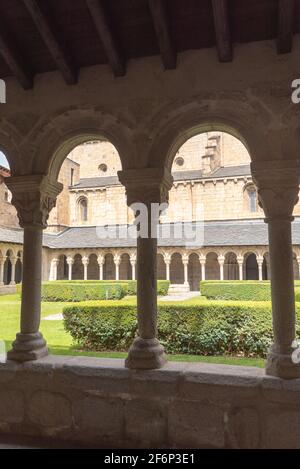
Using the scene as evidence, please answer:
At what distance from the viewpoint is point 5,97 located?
363 cm

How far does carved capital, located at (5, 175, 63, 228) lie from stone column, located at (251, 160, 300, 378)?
193 centimetres

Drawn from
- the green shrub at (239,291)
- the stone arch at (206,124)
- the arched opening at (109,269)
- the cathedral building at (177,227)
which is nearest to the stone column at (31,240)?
the stone arch at (206,124)

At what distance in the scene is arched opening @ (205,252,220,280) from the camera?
23109 mm

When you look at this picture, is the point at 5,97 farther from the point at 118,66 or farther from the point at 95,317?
the point at 95,317

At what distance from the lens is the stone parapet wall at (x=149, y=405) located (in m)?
2.68

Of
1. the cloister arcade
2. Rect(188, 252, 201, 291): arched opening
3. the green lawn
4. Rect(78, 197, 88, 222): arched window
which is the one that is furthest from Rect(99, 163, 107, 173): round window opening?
the green lawn

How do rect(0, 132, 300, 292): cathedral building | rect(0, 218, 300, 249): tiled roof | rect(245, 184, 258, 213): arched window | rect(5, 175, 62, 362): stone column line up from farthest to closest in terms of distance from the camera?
rect(245, 184, 258, 213): arched window, rect(0, 132, 300, 292): cathedral building, rect(0, 218, 300, 249): tiled roof, rect(5, 175, 62, 362): stone column

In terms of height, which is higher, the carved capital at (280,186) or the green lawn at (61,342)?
the carved capital at (280,186)

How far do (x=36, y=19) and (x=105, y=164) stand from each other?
2944 cm

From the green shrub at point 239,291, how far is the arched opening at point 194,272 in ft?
28.4

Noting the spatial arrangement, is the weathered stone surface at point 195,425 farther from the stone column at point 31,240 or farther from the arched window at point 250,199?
the arched window at point 250,199

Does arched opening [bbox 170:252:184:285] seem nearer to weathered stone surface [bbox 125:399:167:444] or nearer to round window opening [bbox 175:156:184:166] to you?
round window opening [bbox 175:156:184:166]

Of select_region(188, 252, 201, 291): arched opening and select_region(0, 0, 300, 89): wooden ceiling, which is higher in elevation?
select_region(0, 0, 300, 89): wooden ceiling

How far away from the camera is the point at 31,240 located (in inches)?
135
